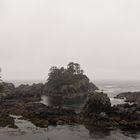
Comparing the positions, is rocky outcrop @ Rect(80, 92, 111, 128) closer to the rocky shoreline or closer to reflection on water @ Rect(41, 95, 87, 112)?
the rocky shoreline

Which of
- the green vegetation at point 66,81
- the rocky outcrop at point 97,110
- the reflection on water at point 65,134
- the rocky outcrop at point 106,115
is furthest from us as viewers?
the green vegetation at point 66,81

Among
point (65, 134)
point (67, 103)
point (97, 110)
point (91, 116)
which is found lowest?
point (65, 134)

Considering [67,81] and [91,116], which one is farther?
[67,81]

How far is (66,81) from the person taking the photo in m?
169

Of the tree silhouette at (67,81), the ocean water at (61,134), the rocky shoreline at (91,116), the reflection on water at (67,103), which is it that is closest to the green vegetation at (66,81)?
the tree silhouette at (67,81)

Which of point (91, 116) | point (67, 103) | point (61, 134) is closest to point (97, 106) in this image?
point (91, 116)

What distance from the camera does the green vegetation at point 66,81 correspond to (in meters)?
166

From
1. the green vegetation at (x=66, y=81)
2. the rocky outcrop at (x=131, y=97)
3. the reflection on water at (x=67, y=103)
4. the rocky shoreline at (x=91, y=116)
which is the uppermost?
the green vegetation at (x=66, y=81)

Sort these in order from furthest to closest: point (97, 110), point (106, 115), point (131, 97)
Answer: point (131, 97), point (97, 110), point (106, 115)

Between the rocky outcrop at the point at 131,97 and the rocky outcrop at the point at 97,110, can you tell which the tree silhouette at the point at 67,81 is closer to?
the rocky outcrop at the point at 131,97

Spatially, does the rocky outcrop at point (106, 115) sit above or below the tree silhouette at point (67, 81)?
below

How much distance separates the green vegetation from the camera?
166 m

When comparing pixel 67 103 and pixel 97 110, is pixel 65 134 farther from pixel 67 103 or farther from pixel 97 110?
pixel 67 103

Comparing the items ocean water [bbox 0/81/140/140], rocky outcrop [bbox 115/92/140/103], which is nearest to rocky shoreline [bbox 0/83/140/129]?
ocean water [bbox 0/81/140/140]
